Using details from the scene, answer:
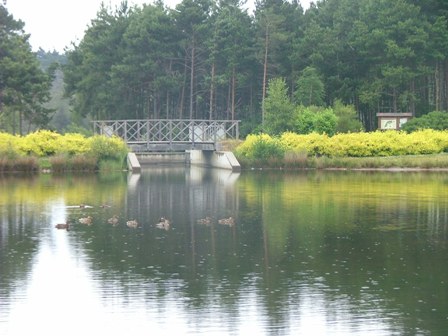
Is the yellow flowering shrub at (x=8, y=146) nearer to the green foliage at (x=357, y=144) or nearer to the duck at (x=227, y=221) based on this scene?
the green foliage at (x=357, y=144)

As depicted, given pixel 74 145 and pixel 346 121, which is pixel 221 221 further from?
pixel 346 121

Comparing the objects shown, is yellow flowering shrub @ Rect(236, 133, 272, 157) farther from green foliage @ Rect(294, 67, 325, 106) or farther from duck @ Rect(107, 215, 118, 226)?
duck @ Rect(107, 215, 118, 226)

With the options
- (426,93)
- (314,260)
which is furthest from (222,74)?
(314,260)

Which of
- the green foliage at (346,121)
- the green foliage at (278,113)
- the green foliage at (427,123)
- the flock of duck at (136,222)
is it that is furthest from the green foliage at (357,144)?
the flock of duck at (136,222)

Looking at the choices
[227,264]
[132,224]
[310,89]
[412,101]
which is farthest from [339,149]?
[227,264]

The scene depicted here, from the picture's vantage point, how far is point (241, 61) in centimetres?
9712

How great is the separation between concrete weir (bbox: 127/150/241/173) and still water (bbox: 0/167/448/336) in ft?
69.2

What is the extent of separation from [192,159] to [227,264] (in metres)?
62.4

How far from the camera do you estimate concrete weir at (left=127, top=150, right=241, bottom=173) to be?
230 feet

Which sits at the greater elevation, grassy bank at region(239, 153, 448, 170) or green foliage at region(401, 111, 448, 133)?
green foliage at region(401, 111, 448, 133)

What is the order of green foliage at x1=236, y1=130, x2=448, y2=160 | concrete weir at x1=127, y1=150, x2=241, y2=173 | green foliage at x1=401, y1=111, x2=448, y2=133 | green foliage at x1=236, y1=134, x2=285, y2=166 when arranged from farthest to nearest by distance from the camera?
green foliage at x1=401, y1=111, x2=448, y2=133 < green foliage at x1=236, y1=130, x2=448, y2=160 < concrete weir at x1=127, y1=150, x2=241, y2=173 < green foliage at x1=236, y1=134, x2=285, y2=166

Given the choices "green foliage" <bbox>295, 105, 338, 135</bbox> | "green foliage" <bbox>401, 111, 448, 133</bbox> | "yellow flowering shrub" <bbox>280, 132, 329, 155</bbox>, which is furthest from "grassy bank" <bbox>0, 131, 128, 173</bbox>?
"green foliage" <bbox>401, 111, 448, 133</bbox>

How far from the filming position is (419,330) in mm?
18891

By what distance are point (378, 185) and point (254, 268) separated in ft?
93.7
